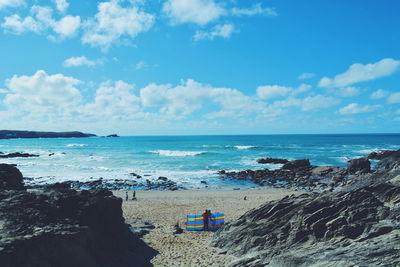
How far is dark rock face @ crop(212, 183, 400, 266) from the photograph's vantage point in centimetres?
827

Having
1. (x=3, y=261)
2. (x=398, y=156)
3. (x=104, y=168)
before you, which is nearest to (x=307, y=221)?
(x=3, y=261)

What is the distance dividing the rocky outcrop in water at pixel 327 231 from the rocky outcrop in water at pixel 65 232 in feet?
14.2

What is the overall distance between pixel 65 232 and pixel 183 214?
12240mm

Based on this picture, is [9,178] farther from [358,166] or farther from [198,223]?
[358,166]

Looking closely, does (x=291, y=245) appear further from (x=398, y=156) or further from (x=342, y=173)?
(x=398, y=156)

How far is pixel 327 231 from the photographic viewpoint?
9898 mm

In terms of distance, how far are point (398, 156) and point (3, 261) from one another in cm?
4450

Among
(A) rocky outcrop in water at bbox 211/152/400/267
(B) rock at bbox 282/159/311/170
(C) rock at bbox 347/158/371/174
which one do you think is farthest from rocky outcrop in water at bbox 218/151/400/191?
(A) rocky outcrop in water at bbox 211/152/400/267

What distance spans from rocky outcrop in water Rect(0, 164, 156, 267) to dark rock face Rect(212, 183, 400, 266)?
451cm

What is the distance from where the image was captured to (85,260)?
9.95 m

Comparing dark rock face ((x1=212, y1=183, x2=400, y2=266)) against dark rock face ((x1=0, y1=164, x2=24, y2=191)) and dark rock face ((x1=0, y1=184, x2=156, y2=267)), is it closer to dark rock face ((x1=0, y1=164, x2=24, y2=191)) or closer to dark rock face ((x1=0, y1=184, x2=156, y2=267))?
dark rock face ((x1=0, y1=184, x2=156, y2=267))

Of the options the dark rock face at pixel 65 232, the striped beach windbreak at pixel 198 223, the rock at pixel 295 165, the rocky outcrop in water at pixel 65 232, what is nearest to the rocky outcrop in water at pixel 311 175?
the rock at pixel 295 165

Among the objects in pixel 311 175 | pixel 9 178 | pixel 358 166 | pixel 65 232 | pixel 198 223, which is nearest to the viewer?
pixel 65 232

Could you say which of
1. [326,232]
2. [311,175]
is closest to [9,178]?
[326,232]
